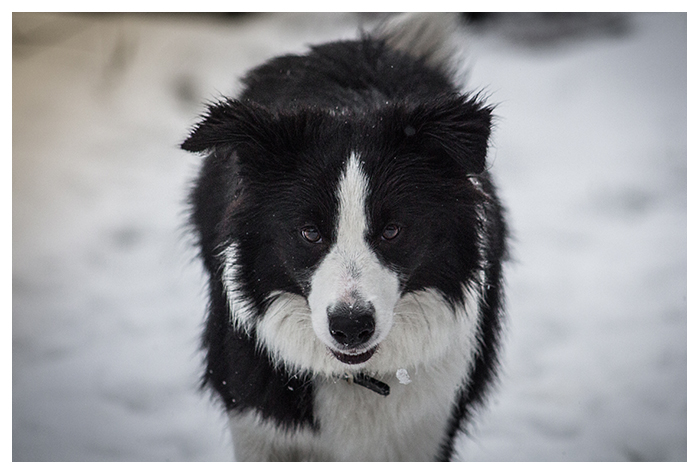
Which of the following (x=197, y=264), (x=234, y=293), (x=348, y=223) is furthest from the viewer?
(x=197, y=264)

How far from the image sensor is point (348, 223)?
185 cm

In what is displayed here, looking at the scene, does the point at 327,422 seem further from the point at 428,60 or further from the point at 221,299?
the point at 428,60

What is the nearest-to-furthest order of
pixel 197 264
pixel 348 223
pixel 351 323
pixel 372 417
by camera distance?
pixel 351 323
pixel 348 223
pixel 372 417
pixel 197 264

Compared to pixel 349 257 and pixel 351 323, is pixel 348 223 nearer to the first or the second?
pixel 349 257

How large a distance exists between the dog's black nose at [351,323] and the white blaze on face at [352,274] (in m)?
0.01

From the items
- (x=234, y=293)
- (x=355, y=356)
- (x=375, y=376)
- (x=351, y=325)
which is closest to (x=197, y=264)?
(x=234, y=293)

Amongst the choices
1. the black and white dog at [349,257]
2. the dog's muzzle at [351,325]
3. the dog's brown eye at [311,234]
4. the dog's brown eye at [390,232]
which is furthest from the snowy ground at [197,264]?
the dog's muzzle at [351,325]

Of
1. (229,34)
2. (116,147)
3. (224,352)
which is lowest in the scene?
(224,352)

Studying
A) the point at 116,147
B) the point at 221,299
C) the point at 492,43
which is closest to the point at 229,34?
the point at 116,147

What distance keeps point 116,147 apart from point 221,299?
5.92 ft

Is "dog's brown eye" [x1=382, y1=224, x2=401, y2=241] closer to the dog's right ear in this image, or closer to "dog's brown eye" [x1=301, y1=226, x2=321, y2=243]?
"dog's brown eye" [x1=301, y1=226, x2=321, y2=243]

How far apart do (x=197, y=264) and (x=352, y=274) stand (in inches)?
48.9

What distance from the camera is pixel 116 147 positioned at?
3.80 m

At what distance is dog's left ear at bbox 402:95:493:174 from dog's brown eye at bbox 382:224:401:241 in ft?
0.83
